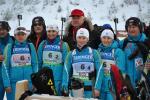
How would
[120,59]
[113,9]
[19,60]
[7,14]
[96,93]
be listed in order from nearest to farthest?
[96,93] < [120,59] < [19,60] < [113,9] < [7,14]

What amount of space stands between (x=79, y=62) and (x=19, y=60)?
0.78 metres

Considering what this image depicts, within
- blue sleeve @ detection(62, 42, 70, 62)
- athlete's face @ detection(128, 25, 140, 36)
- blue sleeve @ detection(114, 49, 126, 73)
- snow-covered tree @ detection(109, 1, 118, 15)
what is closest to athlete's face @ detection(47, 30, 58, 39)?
blue sleeve @ detection(62, 42, 70, 62)

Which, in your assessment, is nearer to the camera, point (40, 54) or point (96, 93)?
point (96, 93)

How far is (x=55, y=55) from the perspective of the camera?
5133 millimetres

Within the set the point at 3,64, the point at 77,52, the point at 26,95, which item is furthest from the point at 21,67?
the point at 26,95

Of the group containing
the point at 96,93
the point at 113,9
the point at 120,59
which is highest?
the point at 113,9

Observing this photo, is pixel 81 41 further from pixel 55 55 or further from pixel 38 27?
pixel 38 27

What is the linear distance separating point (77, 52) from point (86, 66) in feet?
0.63

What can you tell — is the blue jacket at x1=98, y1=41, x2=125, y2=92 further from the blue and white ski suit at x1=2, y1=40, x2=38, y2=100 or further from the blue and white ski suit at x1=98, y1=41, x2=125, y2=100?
the blue and white ski suit at x1=2, y1=40, x2=38, y2=100

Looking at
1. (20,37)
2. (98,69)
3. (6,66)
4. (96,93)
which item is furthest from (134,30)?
(6,66)

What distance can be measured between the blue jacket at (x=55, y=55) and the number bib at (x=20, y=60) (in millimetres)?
193

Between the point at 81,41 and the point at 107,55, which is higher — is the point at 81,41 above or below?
above

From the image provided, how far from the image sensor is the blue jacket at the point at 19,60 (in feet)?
16.8

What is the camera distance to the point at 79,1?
86.8 m
